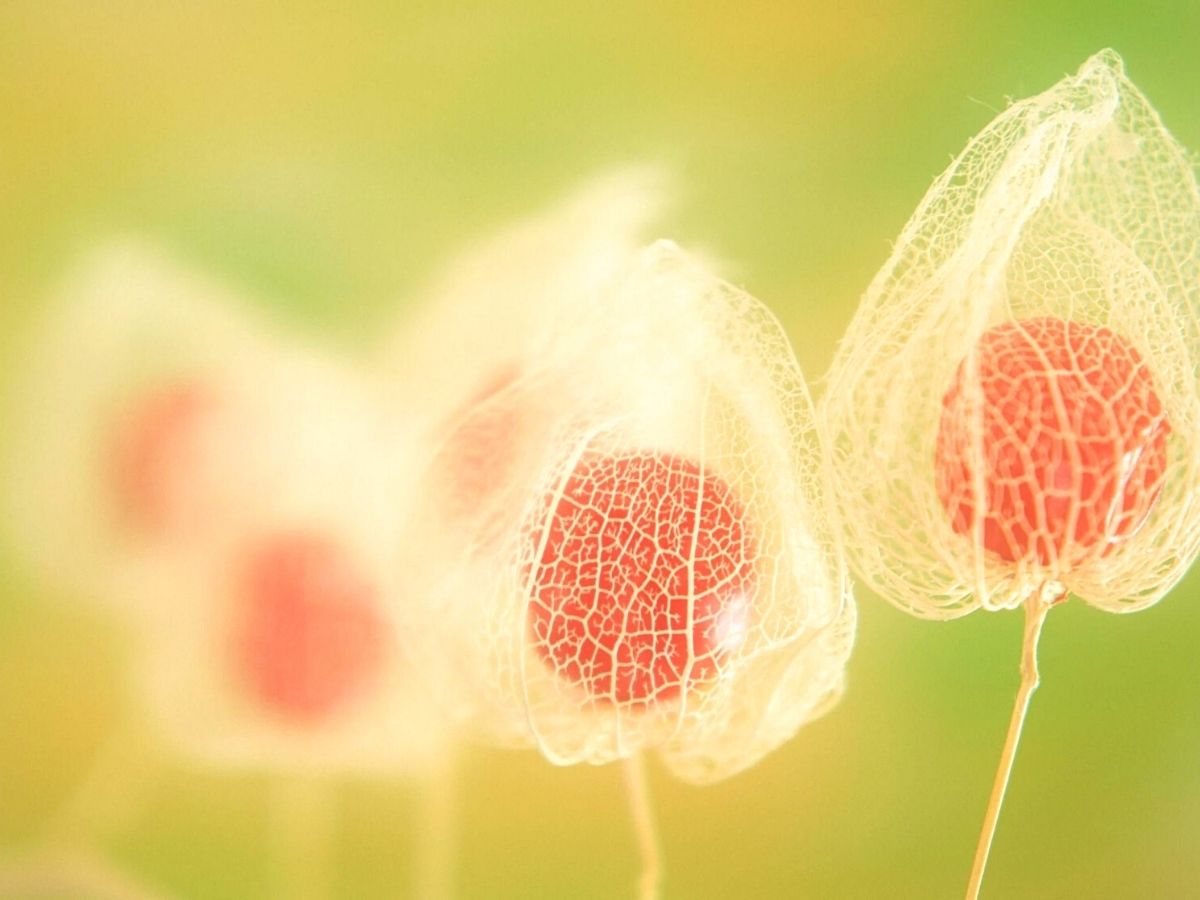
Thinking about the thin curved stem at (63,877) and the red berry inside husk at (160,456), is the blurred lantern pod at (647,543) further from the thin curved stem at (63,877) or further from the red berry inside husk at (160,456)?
the thin curved stem at (63,877)

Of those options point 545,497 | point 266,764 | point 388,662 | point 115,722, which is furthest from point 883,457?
point 115,722

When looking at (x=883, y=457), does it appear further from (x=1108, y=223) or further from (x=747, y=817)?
(x=747, y=817)

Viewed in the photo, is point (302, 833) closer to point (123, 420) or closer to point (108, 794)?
point (108, 794)

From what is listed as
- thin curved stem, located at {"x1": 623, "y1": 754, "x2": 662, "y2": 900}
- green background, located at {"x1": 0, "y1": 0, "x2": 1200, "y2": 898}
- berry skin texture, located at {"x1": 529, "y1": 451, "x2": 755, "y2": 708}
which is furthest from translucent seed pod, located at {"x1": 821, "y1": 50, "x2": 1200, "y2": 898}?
thin curved stem, located at {"x1": 623, "y1": 754, "x2": 662, "y2": 900}

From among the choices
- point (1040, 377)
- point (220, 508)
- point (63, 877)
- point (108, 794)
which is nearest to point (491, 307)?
point (220, 508)

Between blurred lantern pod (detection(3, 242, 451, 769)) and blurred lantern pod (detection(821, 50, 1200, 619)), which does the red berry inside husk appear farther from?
blurred lantern pod (detection(821, 50, 1200, 619))
